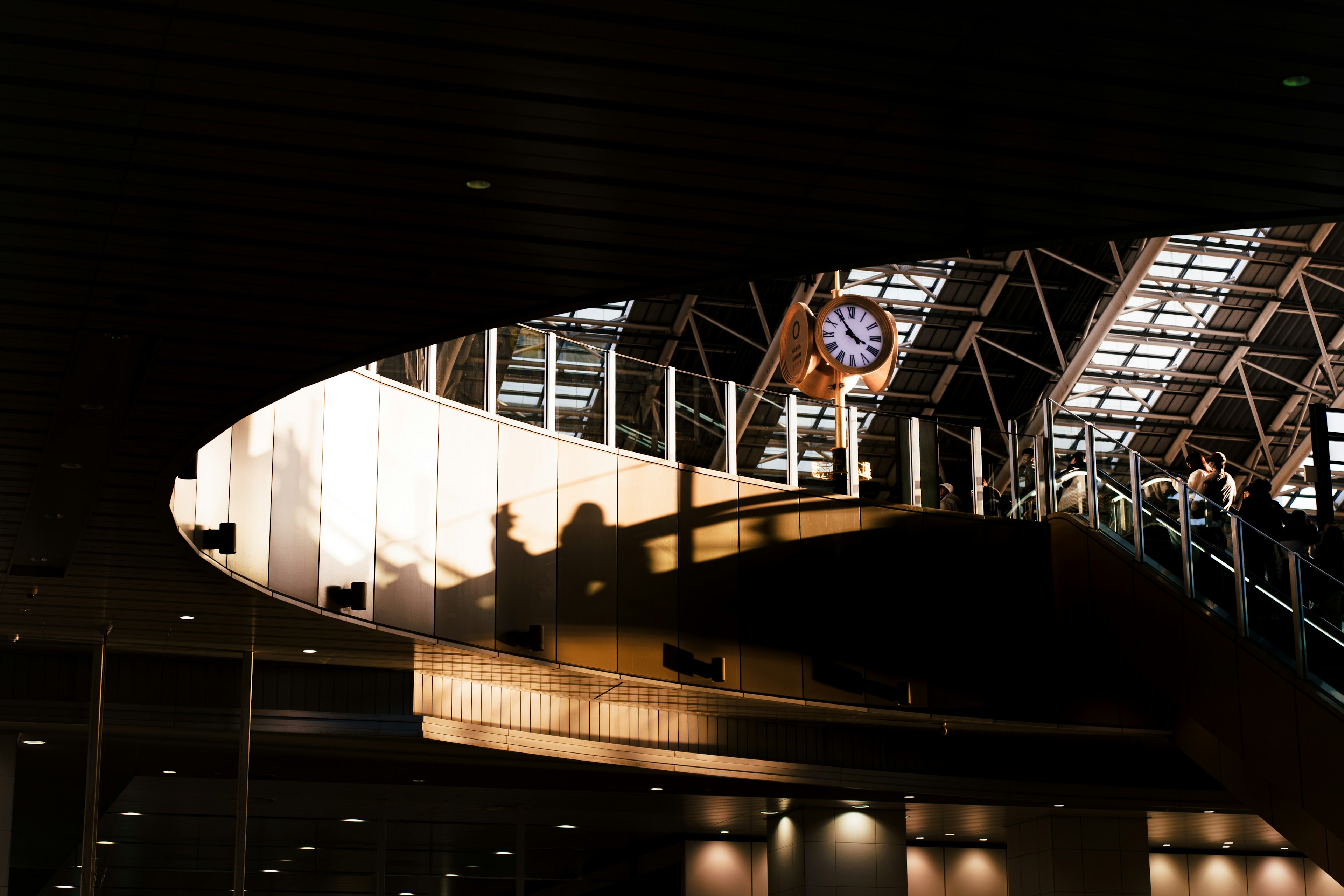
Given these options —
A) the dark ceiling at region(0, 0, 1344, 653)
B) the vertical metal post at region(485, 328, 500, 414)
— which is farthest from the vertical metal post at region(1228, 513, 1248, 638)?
the dark ceiling at region(0, 0, 1344, 653)

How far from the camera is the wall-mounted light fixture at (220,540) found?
406 inches

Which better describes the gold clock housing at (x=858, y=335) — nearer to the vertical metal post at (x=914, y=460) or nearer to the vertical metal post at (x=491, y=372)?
the vertical metal post at (x=914, y=460)

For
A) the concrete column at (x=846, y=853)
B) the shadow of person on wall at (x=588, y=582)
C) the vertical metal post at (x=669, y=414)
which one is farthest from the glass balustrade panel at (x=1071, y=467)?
the shadow of person on wall at (x=588, y=582)

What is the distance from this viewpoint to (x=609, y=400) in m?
15.7

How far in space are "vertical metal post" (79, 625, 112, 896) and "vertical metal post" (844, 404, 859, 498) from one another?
8671 mm

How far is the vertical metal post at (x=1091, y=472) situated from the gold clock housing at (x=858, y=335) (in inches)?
109

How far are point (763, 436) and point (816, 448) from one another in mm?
663

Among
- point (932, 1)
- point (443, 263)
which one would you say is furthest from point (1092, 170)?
point (443, 263)

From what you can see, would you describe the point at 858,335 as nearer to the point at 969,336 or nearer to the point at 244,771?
the point at 244,771

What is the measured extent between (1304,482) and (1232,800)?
1738cm

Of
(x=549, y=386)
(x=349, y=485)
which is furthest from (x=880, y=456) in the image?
(x=349, y=485)

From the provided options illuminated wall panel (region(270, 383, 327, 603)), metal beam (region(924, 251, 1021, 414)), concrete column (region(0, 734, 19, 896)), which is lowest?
concrete column (region(0, 734, 19, 896))

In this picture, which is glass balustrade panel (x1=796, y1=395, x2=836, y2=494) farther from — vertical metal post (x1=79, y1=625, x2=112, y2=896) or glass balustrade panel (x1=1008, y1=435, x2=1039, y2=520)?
vertical metal post (x1=79, y1=625, x2=112, y2=896)

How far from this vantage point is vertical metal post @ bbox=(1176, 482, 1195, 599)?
16594 mm
